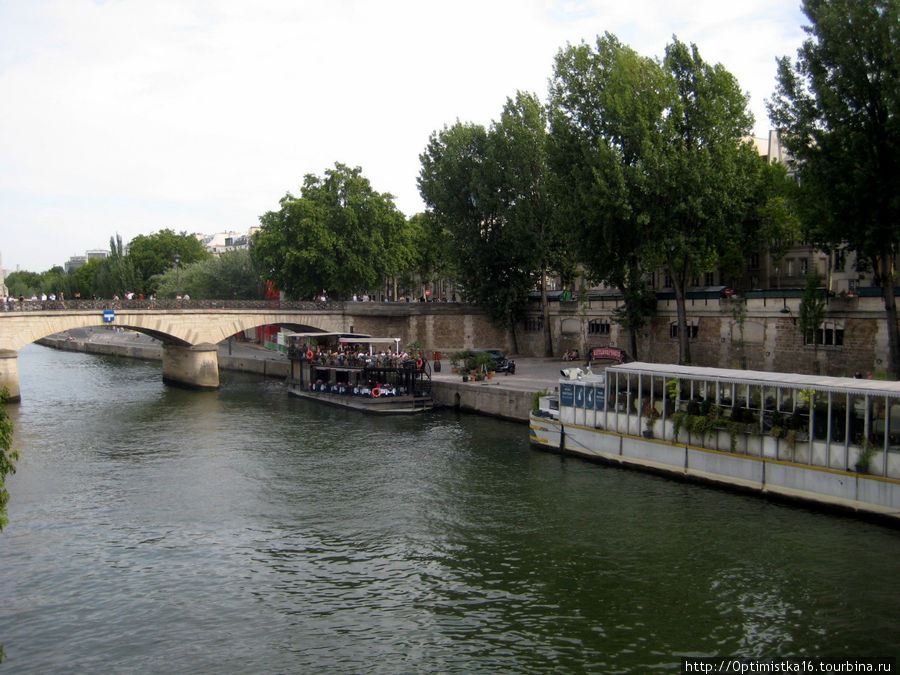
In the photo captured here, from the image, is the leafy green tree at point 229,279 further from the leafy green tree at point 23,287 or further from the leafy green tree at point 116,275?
the leafy green tree at point 23,287

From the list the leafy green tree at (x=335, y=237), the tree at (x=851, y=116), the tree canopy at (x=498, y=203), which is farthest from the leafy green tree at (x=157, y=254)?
the tree at (x=851, y=116)

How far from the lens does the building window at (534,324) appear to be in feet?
182

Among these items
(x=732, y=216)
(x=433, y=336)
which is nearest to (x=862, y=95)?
(x=732, y=216)

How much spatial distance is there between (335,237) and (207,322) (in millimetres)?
12231

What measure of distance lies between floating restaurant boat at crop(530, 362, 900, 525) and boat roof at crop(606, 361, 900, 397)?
0.10ft

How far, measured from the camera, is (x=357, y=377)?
44.3 metres

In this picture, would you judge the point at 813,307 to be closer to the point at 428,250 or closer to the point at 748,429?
the point at 748,429

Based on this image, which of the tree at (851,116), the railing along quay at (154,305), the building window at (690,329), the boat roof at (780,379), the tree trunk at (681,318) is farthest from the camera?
the railing along quay at (154,305)

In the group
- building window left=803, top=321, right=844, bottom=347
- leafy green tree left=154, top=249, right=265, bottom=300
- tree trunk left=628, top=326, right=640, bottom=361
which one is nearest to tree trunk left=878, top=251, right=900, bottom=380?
building window left=803, top=321, right=844, bottom=347

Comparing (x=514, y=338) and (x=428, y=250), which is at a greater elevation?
(x=428, y=250)

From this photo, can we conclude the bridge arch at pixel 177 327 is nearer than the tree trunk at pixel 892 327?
No

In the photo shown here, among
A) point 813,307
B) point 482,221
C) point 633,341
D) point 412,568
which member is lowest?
point 412,568

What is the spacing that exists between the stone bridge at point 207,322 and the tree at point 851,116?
30604mm

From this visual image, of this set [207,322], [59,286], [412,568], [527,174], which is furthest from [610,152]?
[59,286]
